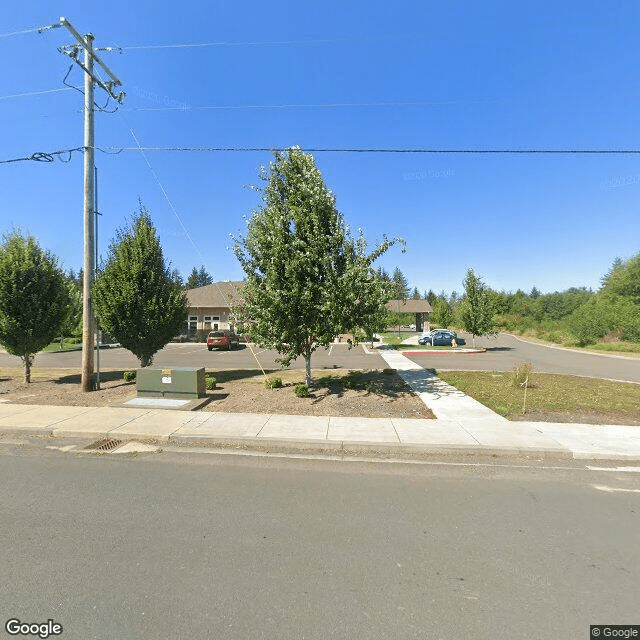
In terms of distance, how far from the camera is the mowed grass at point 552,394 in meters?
8.57

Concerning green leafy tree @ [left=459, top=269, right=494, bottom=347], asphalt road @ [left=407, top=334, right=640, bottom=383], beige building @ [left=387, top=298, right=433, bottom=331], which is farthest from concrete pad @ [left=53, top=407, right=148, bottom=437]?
beige building @ [left=387, top=298, right=433, bottom=331]

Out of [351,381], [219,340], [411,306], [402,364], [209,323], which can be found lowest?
[402,364]

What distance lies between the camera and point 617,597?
2.64 m

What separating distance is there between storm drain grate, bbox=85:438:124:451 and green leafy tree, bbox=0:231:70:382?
7.54 metres

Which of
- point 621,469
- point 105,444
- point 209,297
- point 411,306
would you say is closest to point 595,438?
point 621,469

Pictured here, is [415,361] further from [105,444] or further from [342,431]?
[105,444]

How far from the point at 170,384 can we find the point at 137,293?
3908mm

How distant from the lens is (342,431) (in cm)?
675

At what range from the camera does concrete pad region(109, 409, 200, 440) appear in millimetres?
6573

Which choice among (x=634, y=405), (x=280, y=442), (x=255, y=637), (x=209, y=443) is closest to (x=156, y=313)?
(x=209, y=443)

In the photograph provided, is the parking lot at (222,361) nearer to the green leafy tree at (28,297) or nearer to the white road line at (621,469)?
the green leafy tree at (28,297)

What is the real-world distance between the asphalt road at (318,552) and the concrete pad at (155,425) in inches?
58.2

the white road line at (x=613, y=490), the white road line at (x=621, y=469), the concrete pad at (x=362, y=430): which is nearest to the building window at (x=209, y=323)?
the concrete pad at (x=362, y=430)

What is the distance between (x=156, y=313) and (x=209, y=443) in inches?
264
